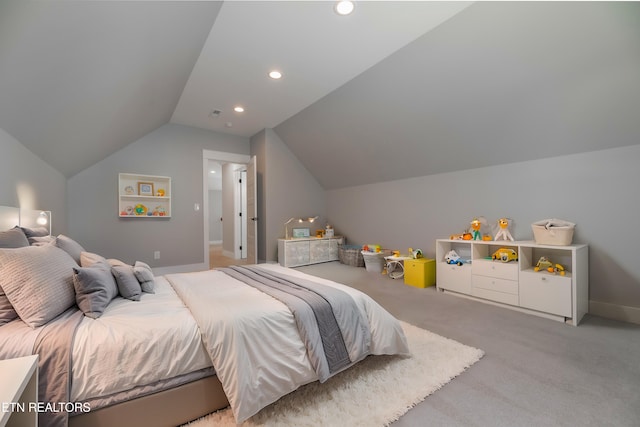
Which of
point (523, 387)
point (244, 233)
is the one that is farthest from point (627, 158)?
point (244, 233)

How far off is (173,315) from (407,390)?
1364 millimetres

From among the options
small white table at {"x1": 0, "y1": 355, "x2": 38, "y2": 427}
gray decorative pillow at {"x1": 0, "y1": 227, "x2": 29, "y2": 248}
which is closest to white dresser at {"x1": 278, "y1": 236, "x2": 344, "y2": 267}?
gray decorative pillow at {"x1": 0, "y1": 227, "x2": 29, "y2": 248}

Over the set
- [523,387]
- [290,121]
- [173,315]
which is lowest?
[523,387]

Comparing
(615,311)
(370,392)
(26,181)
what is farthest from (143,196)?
(615,311)

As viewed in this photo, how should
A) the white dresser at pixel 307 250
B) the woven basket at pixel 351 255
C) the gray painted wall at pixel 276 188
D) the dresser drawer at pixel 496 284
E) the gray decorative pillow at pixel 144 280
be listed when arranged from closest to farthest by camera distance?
the gray decorative pillow at pixel 144 280 < the dresser drawer at pixel 496 284 < the white dresser at pixel 307 250 < the woven basket at pixel 351 255 < the gray painted wall at pixel 276 188

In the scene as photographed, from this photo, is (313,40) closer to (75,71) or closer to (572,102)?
(75,71)

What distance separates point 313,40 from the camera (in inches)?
99.4

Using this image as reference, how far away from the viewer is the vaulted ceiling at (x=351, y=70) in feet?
5.29

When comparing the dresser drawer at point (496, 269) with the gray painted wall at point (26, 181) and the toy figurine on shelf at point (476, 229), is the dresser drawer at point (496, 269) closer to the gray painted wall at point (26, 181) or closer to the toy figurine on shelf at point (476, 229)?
the toy figurine on shelf at point (476, 229)

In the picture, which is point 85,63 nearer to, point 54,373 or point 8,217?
point 8,217

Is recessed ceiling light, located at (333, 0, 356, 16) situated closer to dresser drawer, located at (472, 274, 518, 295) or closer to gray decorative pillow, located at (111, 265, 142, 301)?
gray decorative pillow, located at (111, 265, 142, 301)

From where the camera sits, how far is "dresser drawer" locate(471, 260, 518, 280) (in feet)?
9.18

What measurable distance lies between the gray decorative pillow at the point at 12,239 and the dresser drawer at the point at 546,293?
3968mm

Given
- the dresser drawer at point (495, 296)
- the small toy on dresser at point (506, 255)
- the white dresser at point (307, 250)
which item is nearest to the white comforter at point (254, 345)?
the dresser drawer at point (495, 296)
